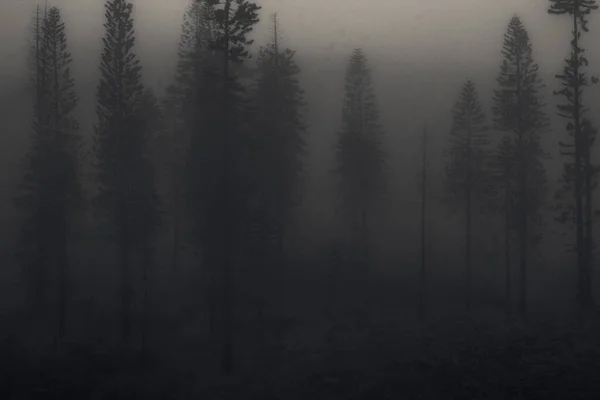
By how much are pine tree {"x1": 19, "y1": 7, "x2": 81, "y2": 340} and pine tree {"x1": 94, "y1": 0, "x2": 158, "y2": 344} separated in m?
1.89

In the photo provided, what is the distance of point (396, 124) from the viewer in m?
73.6

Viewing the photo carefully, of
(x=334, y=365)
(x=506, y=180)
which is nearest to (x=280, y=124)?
(x=506, y=180)

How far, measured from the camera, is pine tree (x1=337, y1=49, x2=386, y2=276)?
43312 millimetres

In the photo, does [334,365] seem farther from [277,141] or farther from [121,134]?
[277,141]

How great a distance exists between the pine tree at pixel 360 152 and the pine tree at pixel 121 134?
16806 mm

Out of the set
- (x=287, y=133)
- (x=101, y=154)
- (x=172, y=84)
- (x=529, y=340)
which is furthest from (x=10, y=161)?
(x=529, y=340)

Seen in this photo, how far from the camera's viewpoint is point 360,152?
143 ft

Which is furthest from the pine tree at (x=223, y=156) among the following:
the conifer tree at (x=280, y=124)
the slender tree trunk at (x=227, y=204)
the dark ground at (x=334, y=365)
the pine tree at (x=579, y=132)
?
the pine tree at (x=579, y=132)

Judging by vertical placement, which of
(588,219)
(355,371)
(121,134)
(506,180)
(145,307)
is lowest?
(355,371)

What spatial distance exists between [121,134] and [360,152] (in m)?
18.6

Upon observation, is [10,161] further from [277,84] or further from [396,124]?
[396,124]

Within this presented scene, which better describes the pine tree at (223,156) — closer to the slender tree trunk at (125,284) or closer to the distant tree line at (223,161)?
the distant tree line at (223,161)

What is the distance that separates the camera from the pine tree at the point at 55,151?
3158 cm

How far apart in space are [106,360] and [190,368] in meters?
2.93
